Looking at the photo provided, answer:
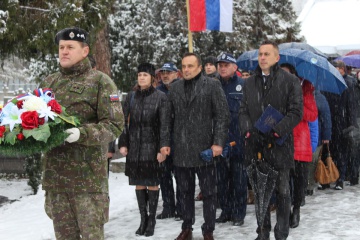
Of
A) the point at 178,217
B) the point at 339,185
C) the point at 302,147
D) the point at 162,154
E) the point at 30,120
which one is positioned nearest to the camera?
the point at 30,120

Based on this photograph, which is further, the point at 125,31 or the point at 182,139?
the point at 125,31

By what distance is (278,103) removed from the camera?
210 inches

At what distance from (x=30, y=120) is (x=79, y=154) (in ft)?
1.84

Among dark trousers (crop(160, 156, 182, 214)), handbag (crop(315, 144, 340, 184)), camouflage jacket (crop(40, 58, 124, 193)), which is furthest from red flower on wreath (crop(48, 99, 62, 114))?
handbag (crop(315, 144, 340, 184))

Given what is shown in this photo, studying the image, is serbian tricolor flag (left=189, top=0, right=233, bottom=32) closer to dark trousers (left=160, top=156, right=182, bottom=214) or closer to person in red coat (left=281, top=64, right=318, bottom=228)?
dark trousers (left=160, top=156, right=182, bottom=214)

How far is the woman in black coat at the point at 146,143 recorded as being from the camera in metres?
6.23

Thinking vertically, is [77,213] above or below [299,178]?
above

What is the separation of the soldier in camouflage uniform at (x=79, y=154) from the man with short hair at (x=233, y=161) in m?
3.26

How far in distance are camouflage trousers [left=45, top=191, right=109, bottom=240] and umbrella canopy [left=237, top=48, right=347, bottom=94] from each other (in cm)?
393

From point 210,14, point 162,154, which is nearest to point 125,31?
point 210,14

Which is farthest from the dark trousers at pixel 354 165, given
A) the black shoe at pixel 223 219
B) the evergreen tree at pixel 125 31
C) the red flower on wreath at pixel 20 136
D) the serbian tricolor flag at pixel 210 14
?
the red flower on wreath at pixel 20 136

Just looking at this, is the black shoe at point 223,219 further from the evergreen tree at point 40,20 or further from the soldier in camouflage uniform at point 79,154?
the evergreen tree at point 40,20

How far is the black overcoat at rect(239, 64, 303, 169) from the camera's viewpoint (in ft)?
17.3

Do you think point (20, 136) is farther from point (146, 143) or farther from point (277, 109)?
point (146, 143)
